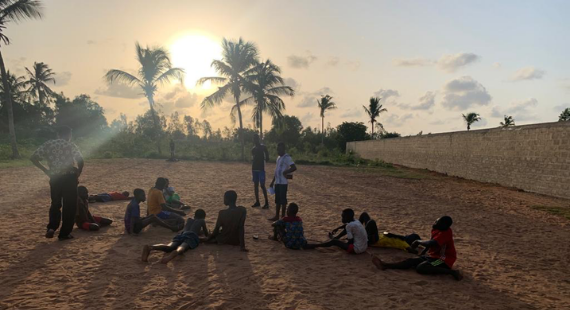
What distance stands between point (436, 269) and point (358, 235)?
1233 mm

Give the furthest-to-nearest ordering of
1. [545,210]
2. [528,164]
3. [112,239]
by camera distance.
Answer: [528,164]
[545,210]
[112,239]

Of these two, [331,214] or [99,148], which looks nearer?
[331,214]

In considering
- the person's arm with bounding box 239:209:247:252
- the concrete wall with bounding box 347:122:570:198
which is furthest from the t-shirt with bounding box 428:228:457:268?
the concrete wall with bounding box 347:122:570:198

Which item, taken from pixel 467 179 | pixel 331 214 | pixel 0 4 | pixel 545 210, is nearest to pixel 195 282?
pixel 331 214

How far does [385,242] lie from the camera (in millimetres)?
5855

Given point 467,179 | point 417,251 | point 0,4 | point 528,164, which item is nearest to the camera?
point 417,251

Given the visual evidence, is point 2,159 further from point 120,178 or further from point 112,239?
point 112,239

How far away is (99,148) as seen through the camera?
103 ft

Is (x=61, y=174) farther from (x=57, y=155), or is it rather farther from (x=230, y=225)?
(x=230, y=225)

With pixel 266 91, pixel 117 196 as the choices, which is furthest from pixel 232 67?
pixel 117 196

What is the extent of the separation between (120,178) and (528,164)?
54.6 feet

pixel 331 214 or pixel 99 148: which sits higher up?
pixel 99 148

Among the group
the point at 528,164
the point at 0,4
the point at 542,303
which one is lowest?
the point at 542,303

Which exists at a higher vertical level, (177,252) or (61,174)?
(61,174)
